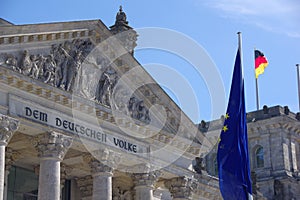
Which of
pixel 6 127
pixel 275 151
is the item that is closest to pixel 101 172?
pixel 6 127

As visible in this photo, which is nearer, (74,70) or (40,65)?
(40,65)

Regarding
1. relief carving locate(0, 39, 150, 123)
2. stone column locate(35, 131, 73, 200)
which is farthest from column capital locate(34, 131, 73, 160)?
relief carving locate(0, 39, 150, 123)

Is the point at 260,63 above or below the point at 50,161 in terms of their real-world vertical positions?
above

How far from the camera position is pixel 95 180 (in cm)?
3803

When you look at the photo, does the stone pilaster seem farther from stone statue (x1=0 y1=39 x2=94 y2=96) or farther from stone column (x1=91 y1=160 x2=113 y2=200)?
stone statue (x1=0 y1=39 x2=94 y2=96)

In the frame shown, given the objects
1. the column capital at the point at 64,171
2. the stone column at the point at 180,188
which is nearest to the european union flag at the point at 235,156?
the column capital at the point at 64,171

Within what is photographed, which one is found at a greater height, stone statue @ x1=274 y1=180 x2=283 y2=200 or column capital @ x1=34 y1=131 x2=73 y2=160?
stone statue @ x1=274 y1=180 x2=283 y2=200

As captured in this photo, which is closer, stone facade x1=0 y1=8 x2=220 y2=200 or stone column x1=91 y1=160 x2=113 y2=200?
stone facade x1=0 y1=8 x2=220 y2=200

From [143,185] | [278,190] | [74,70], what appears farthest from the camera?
[278,190]

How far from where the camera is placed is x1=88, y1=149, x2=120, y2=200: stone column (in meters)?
37.7

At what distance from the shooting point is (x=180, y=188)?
44.1 meters

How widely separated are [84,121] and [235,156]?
1185cm

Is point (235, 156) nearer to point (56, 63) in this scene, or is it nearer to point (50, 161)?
point (50, 161)

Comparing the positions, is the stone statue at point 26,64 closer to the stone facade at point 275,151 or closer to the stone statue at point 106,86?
the stone statue at point 106,86
